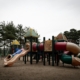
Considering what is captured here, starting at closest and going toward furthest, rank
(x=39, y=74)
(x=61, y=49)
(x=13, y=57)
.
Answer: (x=39, y=74) < (x=61, y=49) < (x=13, y=57)

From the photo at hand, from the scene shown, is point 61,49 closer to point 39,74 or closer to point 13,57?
point 39,74

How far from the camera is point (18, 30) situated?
108 ft

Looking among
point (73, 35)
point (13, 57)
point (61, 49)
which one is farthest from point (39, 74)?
point (73, 35)

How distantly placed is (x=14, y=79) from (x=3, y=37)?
21938 millimetres

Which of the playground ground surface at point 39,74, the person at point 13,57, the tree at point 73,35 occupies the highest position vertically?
the tree at point 73,35

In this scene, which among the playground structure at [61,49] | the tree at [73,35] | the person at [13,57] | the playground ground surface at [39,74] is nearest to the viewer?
the playground ground surface at [39,74]

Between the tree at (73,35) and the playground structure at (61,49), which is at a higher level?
the tree at (73,35)

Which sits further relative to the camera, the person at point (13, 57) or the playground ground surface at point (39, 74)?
the person at point (13, 57)

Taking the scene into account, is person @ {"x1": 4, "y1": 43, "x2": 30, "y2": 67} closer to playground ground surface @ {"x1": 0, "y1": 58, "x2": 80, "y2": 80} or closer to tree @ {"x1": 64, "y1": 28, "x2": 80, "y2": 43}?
playground ground surface @ {"x1": 0, "y1": 58, "x2": 80, "y2": 80}

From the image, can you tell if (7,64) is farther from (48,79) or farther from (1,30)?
(1,30)

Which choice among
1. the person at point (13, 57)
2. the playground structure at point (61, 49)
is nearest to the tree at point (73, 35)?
the person at point (13, 57)

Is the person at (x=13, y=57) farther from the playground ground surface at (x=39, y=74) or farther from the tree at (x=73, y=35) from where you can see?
the tree at (x=73, y=35)

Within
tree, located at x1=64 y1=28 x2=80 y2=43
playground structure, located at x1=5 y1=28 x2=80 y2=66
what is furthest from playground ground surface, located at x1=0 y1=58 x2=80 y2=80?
tree, located at x1=64 y1=28 x2=80 y2=43

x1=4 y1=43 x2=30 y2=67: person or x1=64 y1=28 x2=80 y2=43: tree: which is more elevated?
x1=64 y1=28 x2=80 y2=43: tree
